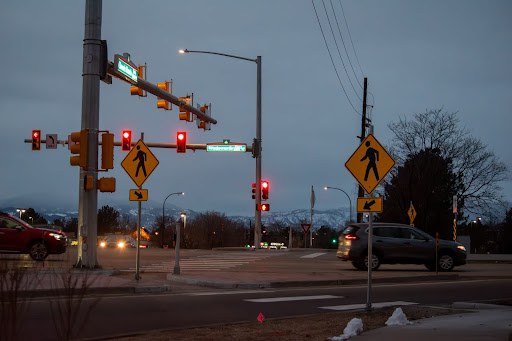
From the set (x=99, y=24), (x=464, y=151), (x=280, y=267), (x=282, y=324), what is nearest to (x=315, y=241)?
(x=464, y=151)

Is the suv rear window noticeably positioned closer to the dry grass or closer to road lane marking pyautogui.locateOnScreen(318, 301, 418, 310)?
road lane marking pyautogui.locateOnScreen(318, 301, 418, 310)

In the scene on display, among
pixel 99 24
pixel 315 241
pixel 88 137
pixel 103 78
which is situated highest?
pixel 99 24

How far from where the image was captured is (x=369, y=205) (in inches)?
441

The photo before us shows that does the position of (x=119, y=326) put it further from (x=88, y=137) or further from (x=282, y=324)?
(x=88, y=137)

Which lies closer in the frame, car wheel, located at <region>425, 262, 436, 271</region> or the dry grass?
the dry grass

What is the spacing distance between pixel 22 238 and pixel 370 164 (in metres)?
14.5

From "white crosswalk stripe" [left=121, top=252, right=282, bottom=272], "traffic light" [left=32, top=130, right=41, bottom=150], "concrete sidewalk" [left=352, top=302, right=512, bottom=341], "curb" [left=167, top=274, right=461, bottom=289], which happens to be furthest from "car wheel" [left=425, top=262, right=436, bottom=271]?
"traffic light" [left=32, top=130, right=41, bottom=150]

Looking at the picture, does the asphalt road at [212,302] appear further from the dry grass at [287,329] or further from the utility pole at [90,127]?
the utility pole at [90,127]

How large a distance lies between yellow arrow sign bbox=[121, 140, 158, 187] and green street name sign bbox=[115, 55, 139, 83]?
5.09 metres

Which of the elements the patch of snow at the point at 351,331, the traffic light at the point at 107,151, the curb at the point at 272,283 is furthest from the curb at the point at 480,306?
the traffic light at the point at 107,151

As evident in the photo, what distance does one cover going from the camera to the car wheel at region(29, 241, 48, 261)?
21734 millimetres

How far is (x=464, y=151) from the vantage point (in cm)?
5300

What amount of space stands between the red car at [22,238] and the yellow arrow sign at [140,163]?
6988 mm

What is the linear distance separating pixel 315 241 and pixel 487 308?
102089 millimetres
